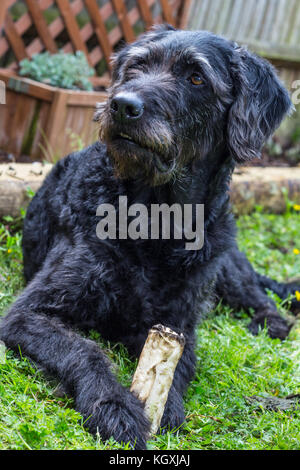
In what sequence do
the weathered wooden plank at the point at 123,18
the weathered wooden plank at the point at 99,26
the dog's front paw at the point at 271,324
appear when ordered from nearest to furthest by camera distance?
the dog's front paw at the point at 271,324
the weathered wooden plank at the point at 99,26
the weathered wooden plank at the point at 123,18

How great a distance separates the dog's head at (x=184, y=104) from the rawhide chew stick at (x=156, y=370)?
0.89 m

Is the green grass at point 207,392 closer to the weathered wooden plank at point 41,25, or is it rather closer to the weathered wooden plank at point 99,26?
the weathered wooden plank at point 41,25

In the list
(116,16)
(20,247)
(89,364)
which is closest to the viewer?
(89,364)

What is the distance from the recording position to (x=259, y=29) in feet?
30.4

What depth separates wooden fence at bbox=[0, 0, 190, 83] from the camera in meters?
6.66

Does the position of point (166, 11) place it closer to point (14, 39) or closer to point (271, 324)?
point (14, 39)

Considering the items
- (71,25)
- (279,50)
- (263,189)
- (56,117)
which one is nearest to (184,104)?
(56,117)

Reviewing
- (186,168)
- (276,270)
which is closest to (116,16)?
(276,270)

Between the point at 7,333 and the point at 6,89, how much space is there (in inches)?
151

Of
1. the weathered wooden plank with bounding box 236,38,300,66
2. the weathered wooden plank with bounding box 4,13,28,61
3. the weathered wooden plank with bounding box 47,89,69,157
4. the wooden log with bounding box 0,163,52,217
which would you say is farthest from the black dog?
the weathered wooden plank with bounding box 236,38,300,66

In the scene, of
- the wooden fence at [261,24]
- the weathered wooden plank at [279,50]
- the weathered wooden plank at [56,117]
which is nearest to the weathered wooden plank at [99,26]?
the weathered wooden plank at [56,117]

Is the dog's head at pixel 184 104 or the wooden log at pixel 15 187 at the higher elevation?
the dog's head at pixel 184 104

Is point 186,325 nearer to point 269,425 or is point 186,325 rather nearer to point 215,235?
point 215,235

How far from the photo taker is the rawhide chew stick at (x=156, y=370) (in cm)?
269
